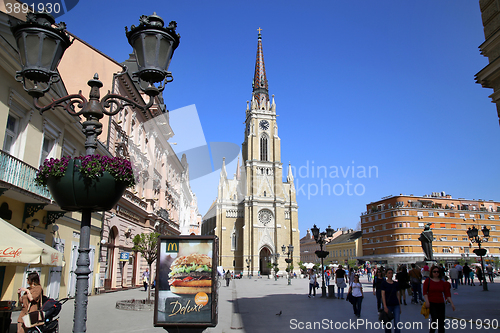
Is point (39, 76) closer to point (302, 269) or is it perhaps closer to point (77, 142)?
point (77, 142)

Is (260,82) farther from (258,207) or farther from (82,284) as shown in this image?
(82,284)

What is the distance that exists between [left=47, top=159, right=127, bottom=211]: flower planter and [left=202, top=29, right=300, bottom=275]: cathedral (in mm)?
60085

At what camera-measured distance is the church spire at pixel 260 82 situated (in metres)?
77.5

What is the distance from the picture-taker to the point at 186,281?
5555mm

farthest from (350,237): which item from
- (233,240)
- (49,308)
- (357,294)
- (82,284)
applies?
(82,284)

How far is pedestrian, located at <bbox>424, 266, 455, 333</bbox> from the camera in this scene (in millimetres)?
6625

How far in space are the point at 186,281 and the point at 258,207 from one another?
202 ft

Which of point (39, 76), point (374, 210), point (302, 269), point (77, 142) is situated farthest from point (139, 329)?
point (374, 210)

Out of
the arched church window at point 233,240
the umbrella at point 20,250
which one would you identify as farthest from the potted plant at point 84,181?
the arched church window at point 233,240

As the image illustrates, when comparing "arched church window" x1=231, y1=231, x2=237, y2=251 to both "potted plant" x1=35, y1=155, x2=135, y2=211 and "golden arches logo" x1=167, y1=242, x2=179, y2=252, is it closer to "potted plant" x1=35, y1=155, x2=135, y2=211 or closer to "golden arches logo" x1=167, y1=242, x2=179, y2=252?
"golden arches logo" x1=167, y1=242, x2=179, y2=252

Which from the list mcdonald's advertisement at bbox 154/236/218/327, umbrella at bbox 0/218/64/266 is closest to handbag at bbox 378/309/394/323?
mcdonald's advertisement at bbox 154/236/218/327

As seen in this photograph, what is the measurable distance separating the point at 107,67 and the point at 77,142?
19.4 feet

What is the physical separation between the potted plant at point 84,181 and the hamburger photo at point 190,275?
1658mm

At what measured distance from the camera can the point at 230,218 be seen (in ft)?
227
